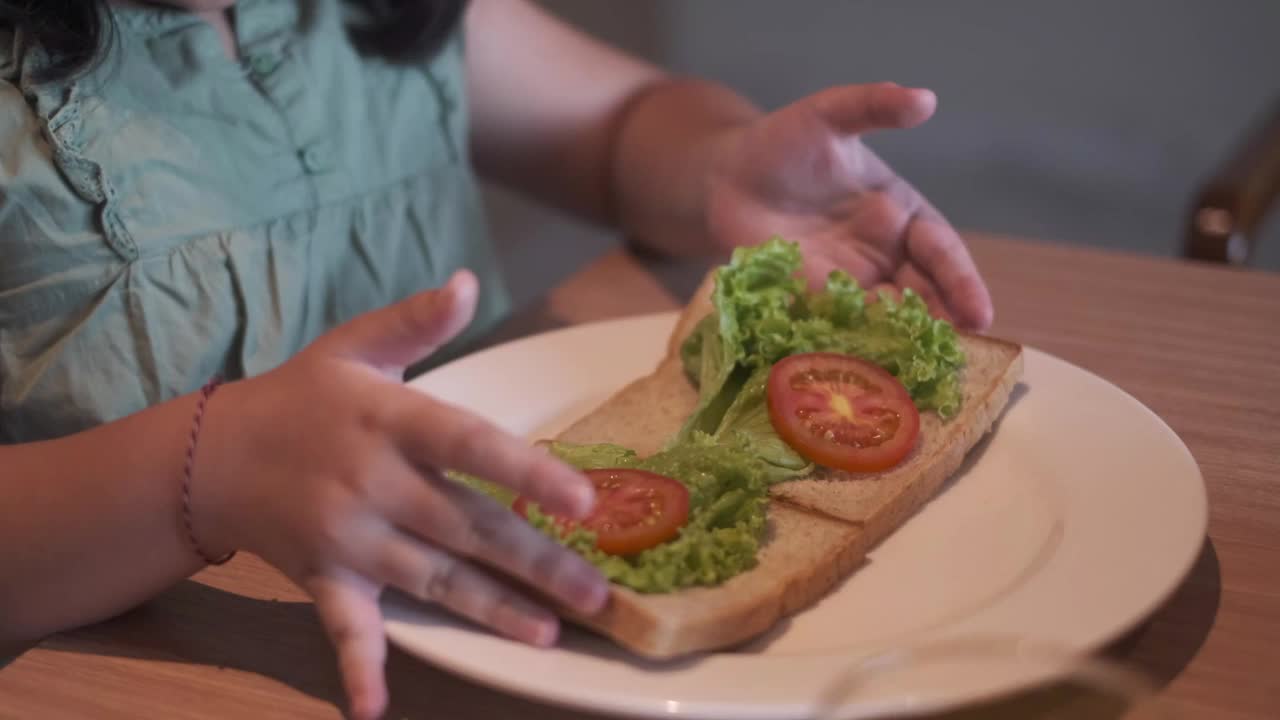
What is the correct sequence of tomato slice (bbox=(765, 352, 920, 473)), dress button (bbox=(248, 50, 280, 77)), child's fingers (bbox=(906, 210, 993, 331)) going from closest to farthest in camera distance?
tomato slice (bbox=(765, 352, 920, 473))
child's fingers (bbox=(906, 210, 993, 331))
dress button (bbox=(248, 50, 280, 77))

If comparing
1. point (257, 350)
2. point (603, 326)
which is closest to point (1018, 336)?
point (603, 326)

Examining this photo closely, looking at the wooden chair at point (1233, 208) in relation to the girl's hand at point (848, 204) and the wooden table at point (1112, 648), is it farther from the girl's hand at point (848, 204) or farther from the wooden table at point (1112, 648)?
the girl's hand at point (848, 204)

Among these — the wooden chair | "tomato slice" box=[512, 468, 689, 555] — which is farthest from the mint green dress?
the wooden chair

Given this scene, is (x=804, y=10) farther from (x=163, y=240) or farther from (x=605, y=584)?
(x=605, y=584)

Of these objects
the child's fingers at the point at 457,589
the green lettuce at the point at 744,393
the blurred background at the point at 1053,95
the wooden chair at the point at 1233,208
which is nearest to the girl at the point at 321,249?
the child's fingers at the point at 457,589

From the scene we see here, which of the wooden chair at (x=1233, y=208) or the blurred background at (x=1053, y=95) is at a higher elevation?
the wooden chair at (x=1233, y=208)

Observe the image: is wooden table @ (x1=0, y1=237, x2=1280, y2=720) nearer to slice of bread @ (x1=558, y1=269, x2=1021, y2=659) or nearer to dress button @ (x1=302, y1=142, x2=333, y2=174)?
slice of bread @ (x1=558, y1=269, x2=1021, y2=659)

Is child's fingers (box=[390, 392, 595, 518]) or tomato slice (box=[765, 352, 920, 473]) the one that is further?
tomato slice (box=[765, 352, 920, 473])
